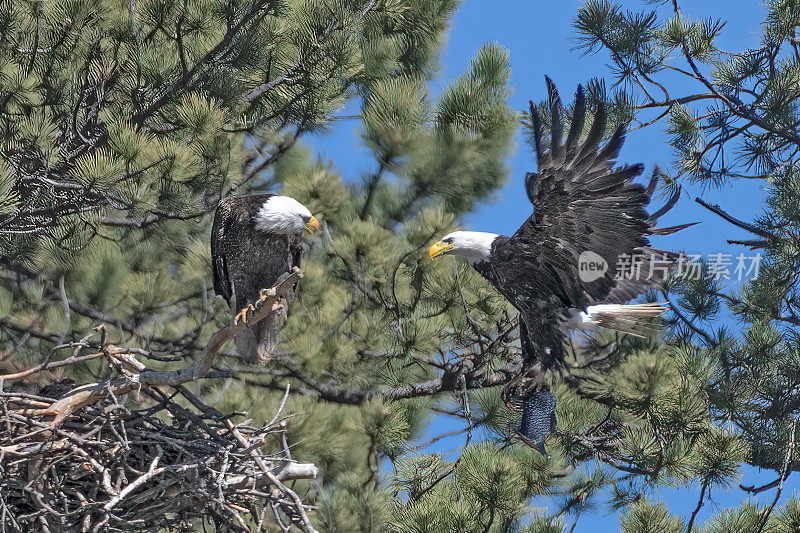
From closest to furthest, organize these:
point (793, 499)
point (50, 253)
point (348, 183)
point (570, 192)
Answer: point (570, 192) < point (793, 499) < point (50, 253) < point (348, 183)

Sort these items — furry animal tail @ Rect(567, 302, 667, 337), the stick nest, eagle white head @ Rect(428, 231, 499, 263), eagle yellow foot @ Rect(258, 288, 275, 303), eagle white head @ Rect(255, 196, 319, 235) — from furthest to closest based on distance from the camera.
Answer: furry animal tail @ Rect(567, 302, 667, 337)
eagle white head @ Rect(428, 231, 499, 263)
eagle white head @ Rect(255, 196, 319, 235)
eagle yellow foot @ Rect(258, 288, 275, 303)
the stick nest

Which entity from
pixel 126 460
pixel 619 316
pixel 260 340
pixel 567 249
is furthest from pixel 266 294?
pixel 619 316

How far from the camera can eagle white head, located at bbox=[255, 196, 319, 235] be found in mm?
3580

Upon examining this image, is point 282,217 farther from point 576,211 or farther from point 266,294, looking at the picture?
point 576,211

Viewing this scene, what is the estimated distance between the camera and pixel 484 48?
4.66 metres

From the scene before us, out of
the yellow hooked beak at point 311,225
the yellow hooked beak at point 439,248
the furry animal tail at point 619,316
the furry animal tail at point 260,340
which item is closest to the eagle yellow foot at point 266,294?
the furry animal tail at point 260,340

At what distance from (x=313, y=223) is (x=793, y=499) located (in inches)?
92.8

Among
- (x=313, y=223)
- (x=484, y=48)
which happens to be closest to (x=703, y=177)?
(x=484, y=48)

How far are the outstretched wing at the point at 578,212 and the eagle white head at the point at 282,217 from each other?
0.81m

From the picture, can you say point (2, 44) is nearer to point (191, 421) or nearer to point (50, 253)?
point (50, 253)

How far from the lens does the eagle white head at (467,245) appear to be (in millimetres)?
3770

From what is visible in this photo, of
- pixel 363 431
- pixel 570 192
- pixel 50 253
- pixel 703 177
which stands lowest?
pixel 363 431

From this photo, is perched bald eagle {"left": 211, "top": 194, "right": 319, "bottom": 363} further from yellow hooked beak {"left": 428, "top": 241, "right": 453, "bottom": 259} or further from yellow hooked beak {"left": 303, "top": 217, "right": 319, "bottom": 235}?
yellow hooked beak {"left": 428, "top": 241, "right": 453, "bottom": 259}

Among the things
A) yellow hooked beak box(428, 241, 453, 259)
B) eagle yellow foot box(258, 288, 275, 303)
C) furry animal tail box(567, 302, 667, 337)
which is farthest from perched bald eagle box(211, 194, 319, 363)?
furry animal tail box(567, 302, 667, 337)
